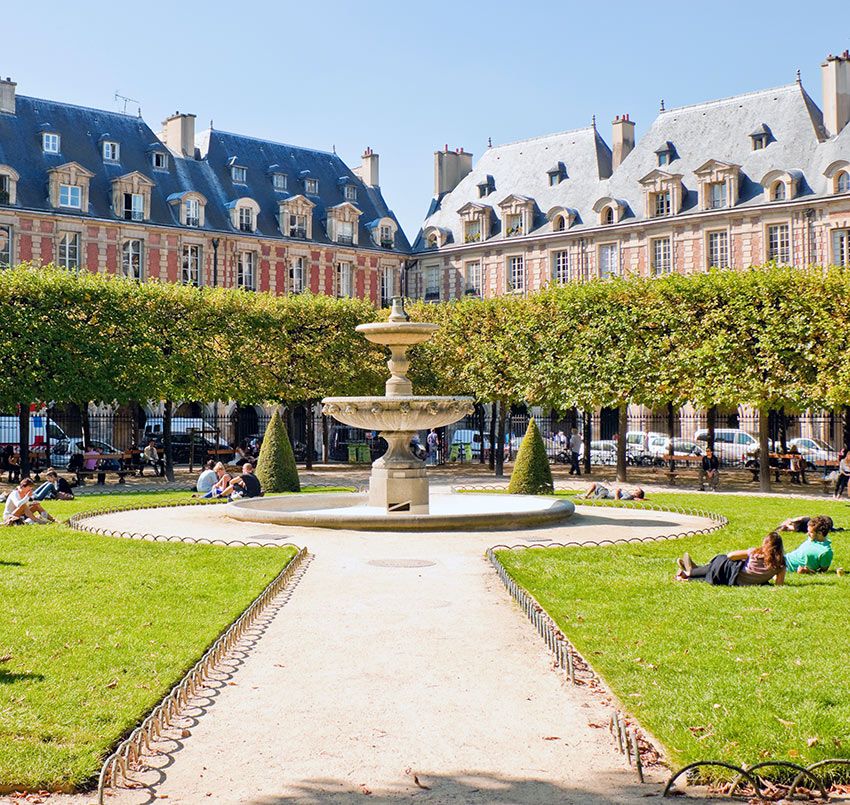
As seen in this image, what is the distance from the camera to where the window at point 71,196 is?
39.0 metres

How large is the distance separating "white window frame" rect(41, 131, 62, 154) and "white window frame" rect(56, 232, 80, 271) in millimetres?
3359

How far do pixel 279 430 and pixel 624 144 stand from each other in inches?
1107

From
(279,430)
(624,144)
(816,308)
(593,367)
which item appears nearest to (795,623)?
(279,430)

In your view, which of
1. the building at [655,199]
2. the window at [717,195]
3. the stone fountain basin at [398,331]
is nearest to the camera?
the stone fountain basin at [398,331]

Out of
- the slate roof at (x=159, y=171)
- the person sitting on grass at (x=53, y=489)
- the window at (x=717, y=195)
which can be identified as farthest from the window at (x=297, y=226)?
the person sitting on grass at (x=53, y=489)

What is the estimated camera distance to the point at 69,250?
129 ft

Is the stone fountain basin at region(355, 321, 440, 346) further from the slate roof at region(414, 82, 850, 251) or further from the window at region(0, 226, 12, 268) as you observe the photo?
the slate roof at region(414, 82, 850, 251)

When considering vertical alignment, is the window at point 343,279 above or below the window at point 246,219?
below

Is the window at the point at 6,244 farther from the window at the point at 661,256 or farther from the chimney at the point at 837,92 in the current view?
the chimney at the point at 837,92

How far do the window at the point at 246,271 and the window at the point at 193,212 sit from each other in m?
2.44

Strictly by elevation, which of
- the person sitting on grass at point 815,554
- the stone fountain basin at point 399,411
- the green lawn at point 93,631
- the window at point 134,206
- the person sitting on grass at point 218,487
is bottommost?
the green lawn at point 93,631

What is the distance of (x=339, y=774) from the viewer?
16.3 ft

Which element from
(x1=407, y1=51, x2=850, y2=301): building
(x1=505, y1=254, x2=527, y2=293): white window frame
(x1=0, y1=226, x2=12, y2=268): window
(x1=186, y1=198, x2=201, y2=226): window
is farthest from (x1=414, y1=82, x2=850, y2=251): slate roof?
(x1=0, y1=226, x2=12, y2=268): window

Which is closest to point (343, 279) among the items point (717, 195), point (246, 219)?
point (246, 219)
